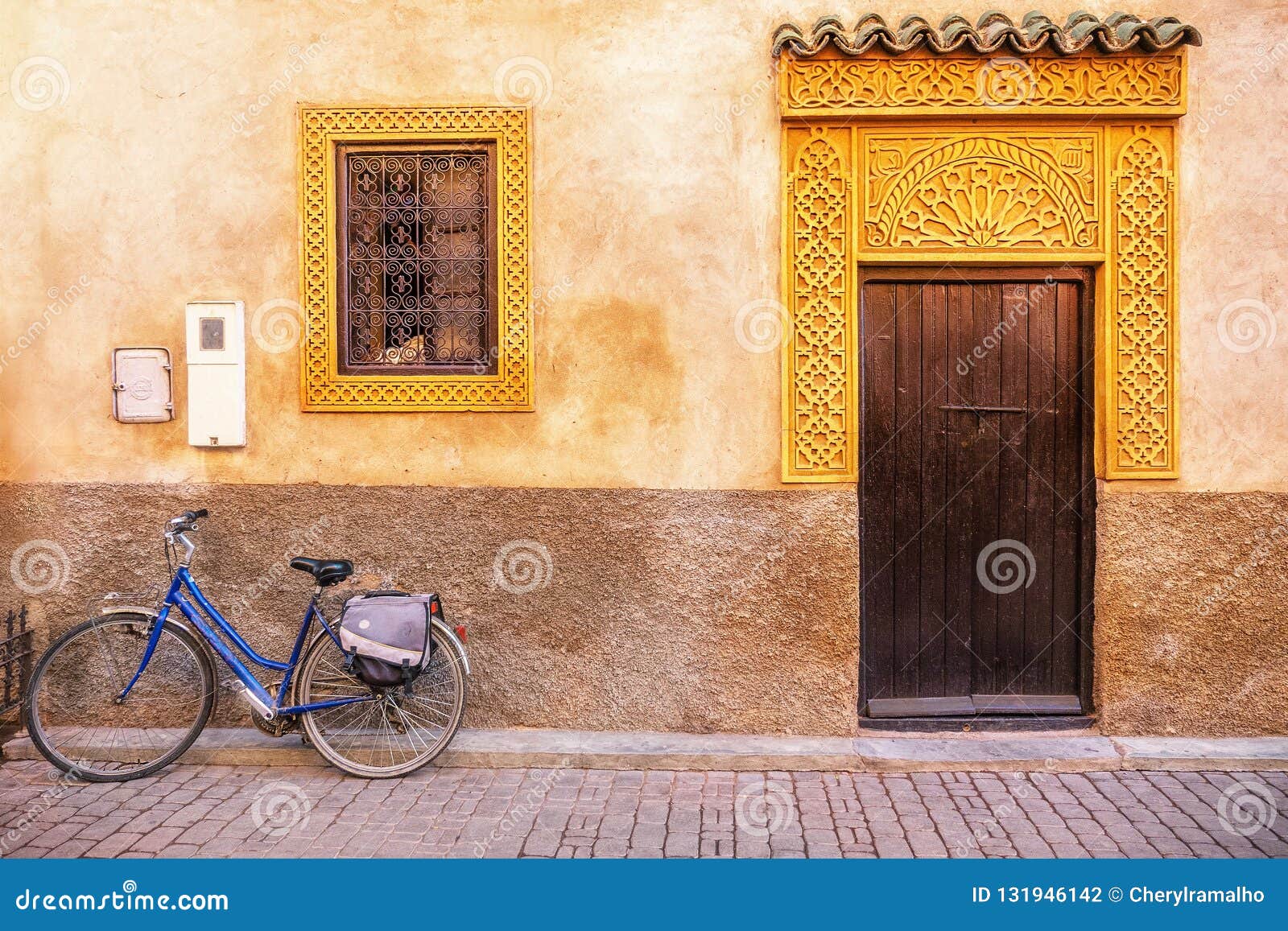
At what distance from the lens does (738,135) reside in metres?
5.20

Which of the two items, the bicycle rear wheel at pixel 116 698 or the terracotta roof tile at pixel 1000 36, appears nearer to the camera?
the bicycle rear wheel at pixel 116 698

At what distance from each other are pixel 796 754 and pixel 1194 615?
7.49ft

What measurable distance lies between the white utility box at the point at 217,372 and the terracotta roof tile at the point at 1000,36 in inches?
128

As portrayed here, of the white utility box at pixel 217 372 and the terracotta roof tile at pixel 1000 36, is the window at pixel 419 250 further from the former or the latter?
the terracotta roof tile at pixel 1000 36

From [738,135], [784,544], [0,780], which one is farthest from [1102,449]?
[0,780]

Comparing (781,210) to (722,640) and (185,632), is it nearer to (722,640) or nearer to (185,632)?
(722,640)

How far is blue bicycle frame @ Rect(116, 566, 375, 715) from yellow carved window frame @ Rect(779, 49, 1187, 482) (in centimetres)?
254

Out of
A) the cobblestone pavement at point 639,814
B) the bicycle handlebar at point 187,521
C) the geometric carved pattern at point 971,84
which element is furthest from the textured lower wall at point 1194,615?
the bicycle handlebar at point 187,521

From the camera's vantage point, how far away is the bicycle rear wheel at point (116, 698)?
4.77 m

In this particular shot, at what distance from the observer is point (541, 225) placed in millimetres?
5254

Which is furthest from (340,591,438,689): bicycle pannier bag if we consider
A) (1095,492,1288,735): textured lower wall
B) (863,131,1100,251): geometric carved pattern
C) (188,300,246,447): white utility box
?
(1095,492,1288,735): textured lower wall

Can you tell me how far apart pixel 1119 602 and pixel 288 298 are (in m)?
4.77

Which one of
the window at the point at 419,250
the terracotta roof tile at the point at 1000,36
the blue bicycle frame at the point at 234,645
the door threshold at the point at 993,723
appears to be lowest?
the door threshold at the point at 993,723

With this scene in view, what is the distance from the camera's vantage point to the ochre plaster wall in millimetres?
5168
